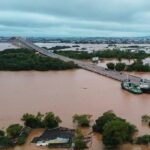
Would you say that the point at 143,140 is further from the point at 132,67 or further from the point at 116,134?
the point at 132,67

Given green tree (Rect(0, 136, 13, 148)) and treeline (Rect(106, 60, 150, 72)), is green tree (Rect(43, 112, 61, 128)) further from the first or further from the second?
treeline (Rect(106, 60, 150, 72))

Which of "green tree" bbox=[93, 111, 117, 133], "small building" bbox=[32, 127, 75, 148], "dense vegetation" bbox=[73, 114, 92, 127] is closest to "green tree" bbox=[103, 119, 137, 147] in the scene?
"small building" bbox=[32, 127, 75, 148]

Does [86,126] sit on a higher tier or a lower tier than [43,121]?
lower

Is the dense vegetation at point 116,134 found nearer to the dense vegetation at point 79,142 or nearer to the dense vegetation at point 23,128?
the dense vegetation at point 79,142

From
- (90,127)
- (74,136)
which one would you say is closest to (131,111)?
(90,127)

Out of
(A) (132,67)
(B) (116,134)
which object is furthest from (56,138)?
(A) (132,67)

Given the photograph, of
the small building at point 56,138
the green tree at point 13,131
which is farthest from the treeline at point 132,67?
the green tree at point 13,131
